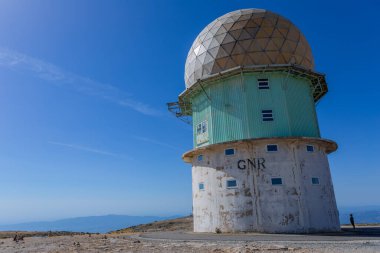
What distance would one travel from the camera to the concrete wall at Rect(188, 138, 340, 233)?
60.4 feet

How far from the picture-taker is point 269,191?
18.8 metres

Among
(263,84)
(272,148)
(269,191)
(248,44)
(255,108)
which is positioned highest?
(248,44)

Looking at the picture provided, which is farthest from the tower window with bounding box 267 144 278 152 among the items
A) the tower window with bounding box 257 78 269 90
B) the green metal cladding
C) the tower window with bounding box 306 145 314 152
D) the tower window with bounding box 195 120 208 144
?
the tower window with bounding box 195 120 208 144

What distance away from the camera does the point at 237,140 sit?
19.7 metres

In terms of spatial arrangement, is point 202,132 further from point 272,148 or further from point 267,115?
point 272,148

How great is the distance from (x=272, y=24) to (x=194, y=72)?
22.5ft

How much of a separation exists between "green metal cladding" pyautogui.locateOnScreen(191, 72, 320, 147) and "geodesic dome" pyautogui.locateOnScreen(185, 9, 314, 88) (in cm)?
120

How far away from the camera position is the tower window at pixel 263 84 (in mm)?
21312

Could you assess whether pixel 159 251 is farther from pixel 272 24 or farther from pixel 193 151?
pixel 272 24

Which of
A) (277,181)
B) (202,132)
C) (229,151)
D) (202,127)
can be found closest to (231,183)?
(229,151)

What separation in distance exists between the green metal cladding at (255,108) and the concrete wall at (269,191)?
1.08 meters

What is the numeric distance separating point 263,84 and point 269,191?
7469 millimetres

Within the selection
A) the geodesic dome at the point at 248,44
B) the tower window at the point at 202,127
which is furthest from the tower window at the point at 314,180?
the geodesic dome at the point at 248,44

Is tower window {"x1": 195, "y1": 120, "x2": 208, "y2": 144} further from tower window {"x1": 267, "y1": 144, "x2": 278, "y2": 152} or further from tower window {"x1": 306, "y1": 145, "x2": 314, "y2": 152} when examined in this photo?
tower window {"x1": 306, "y1": 145, "x2": 314, "y2": 152}
